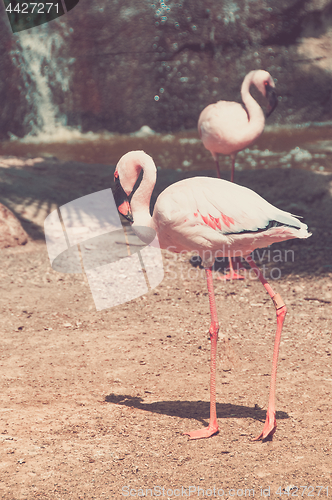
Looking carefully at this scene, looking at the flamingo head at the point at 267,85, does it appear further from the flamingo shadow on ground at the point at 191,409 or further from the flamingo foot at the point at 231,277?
the flamingo shadow on ground at the point at 191,409

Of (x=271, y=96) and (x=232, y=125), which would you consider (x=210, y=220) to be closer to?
(x=232, y=125)

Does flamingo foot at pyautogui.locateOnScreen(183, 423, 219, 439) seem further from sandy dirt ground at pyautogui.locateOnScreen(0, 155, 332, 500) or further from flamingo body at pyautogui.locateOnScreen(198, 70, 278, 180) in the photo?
flamingo body at pyautogui.locateOnScreen(198, 70, 278, 180)

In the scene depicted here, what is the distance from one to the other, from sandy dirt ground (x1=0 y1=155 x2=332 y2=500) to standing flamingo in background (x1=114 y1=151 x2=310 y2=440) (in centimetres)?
26

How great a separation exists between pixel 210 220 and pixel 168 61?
1149 cm

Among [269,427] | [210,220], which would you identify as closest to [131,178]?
[210,220]

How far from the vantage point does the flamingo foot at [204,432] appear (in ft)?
9.81

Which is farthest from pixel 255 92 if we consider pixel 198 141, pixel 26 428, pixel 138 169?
pixel 26 428

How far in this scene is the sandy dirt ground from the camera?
104 inches

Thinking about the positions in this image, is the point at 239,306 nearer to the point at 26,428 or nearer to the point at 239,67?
the point at 26,428

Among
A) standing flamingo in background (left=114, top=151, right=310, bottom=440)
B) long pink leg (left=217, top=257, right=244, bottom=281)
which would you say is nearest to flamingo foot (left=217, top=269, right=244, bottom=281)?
long pink leg (left=217, top=257, right=244, bottom=281)

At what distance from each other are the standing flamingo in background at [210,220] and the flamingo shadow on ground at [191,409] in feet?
0.87

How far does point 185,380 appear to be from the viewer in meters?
3.78

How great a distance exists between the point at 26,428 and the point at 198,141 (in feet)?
34.7

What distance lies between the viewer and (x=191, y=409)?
3385 millimetres
